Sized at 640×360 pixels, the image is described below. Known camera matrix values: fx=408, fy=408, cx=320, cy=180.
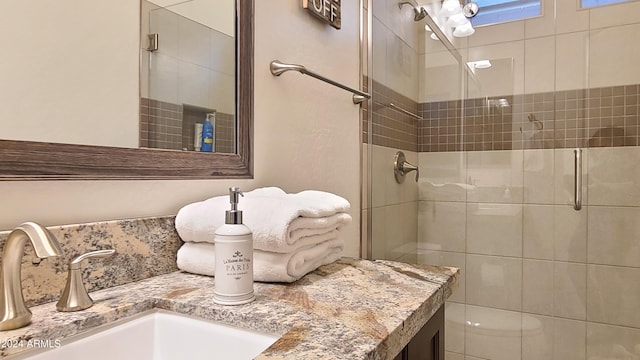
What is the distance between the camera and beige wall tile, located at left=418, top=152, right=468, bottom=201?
2.06m

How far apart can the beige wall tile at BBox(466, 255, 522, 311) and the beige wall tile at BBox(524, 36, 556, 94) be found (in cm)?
82

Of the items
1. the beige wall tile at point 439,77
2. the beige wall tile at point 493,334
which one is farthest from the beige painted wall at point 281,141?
the beige wall tile at point 493,334

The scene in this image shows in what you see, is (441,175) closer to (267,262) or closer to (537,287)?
(537,287)

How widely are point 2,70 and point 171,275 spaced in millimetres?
435

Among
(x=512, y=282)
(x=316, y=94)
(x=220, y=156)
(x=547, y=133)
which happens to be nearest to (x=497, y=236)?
(x=512, y=282)

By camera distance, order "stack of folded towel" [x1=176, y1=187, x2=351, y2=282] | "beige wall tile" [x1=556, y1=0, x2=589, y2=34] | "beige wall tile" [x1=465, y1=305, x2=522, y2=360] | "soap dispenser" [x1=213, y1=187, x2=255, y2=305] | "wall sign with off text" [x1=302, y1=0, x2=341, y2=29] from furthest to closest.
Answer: "beige wall tile" [x1=465, y1=305, x2=522, y2=360] → "beige wall tile" [x1=556, y1=0, x2=589, y2=34] → "wall sign with off text" [x1=302, y1=0, x2=341, y2=29] → "stack of folded towel" [x1=176, y1=187, x2=351, y2=282] → "soap dispenser" [x1=213, y1=187, x2=255, y2=305]

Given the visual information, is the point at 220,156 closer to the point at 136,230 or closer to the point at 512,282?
the point at 136,230

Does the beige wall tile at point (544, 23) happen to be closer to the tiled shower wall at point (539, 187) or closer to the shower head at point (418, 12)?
→ the tiled shower wall at point (539, 187)

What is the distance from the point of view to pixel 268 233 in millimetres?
731

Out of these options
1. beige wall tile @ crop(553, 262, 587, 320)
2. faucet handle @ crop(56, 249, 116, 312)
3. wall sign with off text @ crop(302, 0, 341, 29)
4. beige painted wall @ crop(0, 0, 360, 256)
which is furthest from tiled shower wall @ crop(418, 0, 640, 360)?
faucet handle @ crop(56, 249, 116, 312)

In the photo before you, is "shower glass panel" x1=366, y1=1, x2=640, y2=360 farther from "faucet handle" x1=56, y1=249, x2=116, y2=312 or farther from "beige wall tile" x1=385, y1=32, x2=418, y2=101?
"faucet handle" x1=56, y1=249, x2=116, y2=312

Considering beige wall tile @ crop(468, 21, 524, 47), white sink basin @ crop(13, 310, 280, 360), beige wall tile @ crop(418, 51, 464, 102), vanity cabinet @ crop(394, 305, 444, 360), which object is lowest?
vanity cabinet @ crop(394, 305, 444, 360)

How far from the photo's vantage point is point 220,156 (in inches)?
36.8

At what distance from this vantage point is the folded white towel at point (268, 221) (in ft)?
2.42
